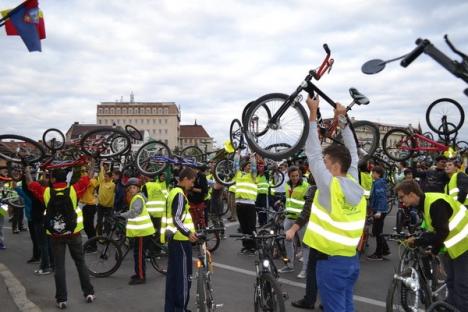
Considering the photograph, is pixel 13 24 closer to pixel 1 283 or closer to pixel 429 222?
pixel 1 283

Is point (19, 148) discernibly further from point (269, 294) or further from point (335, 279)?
point (335, 279)

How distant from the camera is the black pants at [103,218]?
889 cm

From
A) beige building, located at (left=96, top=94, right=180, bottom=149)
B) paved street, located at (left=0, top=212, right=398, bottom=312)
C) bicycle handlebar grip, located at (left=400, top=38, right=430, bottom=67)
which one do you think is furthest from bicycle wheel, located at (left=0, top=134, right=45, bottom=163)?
beige building, located at (left=96, top=94, right=180, bottom=149)

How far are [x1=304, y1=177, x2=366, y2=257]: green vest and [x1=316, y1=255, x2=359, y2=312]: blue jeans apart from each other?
0.21 feet

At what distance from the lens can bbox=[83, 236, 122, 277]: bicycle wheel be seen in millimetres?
6875

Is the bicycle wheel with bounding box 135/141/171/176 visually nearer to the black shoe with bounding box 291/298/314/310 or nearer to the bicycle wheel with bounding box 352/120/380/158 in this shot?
the bicycle wheel with bounding box 352/120/380/158

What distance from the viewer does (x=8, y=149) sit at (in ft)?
25.2

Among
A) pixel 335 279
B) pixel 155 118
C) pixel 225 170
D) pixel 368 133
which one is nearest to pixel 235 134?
pixel 225 170

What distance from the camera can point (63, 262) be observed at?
5.50m

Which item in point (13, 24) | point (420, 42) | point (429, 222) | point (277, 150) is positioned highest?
point (13, 24)

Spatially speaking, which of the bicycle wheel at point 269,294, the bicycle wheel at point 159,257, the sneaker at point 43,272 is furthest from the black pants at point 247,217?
the bicycle wheel at point 269,294

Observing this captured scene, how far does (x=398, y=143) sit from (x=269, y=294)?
8.15 m

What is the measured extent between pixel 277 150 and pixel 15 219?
10462 mm

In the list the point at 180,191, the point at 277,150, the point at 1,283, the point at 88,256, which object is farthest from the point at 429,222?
the point at 1,283
